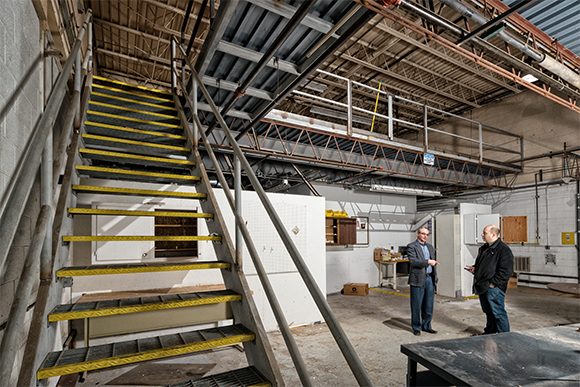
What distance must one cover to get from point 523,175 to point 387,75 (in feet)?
19.9

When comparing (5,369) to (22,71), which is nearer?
(5,369)

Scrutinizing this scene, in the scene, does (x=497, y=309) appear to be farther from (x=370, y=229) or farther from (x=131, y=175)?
(x=370, y=229)

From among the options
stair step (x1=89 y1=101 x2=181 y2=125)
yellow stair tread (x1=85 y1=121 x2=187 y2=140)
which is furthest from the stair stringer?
stair step (x1=89 y1=101 x2=181 y2=125)

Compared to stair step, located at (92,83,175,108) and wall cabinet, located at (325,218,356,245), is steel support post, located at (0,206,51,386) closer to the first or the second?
stair step, located at (92,83,175,108)

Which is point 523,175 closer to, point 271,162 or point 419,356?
point 271,162

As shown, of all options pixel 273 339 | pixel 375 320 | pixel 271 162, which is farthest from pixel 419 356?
pixel 271 162

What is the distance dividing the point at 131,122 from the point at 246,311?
3.01 metres

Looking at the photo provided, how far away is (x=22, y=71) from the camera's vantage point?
2.31 m

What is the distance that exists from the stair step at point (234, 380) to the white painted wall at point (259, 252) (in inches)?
135

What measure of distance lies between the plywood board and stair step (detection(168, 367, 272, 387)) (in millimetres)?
11926

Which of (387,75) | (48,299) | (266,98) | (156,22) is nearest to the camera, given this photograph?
(48,299)

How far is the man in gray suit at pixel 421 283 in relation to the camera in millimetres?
5590

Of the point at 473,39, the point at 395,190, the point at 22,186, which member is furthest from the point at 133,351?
the point at 395,190

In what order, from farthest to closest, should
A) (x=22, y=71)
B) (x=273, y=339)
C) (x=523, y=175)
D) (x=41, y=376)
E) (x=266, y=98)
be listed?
(x=523, y=175) → (x=273, y=339) → (x=266, y=98) → (x=22, y=71) → (x=41, y=376)
